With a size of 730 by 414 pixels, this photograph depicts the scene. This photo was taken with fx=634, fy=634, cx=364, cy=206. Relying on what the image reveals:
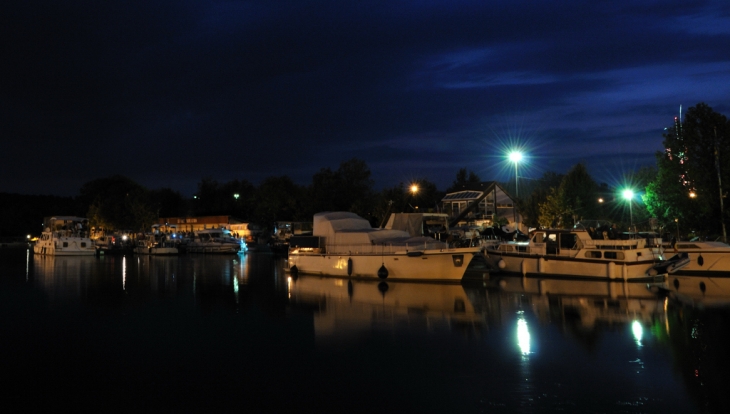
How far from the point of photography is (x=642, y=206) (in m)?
66.1

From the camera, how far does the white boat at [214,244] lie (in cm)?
8033

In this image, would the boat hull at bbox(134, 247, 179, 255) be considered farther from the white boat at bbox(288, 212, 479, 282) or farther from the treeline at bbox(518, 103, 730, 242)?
the treeline at bbox(518, 103, 730, 242)

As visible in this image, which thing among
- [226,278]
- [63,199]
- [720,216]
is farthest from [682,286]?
[63,199]

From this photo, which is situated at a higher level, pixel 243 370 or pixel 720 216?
pixel 720 216

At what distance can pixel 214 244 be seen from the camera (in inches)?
3194

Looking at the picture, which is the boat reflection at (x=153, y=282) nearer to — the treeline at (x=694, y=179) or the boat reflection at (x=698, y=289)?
the boat reflection at (x=698, y=289)

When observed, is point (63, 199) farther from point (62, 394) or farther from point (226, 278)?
point (62, 394)

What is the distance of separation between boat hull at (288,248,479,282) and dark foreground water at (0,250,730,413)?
215 centimetres

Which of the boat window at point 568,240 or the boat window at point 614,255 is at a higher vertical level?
the boat window at point 568,240

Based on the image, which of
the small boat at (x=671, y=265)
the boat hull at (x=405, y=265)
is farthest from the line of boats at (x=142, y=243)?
the small boat at (x=671, y=265)

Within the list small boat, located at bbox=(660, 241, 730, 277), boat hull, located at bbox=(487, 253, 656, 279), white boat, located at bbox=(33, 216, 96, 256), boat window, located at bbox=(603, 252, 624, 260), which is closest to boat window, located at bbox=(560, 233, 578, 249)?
boat hull, located at bbox=(487, 253, 656, 279)

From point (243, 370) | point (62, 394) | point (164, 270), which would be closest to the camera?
point (62, 394)

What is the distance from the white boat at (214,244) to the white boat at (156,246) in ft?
9.20

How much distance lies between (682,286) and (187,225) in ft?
361
